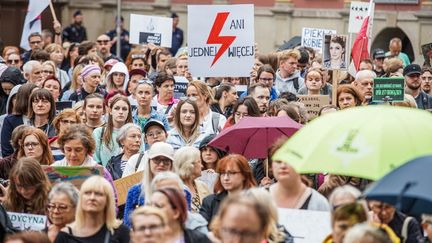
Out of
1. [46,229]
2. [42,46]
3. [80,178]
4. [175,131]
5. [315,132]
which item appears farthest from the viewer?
[42,46]

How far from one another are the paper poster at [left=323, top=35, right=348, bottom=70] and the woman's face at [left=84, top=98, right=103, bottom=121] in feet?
14.8

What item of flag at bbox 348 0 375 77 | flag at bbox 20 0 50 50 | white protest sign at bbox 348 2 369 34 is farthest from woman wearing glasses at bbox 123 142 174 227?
flag at bbox 20 0 50 50

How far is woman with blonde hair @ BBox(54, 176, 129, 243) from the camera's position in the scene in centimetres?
1044

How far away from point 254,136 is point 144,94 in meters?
2.99

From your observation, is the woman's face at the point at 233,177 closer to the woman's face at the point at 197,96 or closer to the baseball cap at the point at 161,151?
the baseball cap at the point at 161,151

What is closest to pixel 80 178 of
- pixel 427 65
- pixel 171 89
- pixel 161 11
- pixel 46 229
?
pixel 46 229

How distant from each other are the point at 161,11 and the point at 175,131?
24.6 m

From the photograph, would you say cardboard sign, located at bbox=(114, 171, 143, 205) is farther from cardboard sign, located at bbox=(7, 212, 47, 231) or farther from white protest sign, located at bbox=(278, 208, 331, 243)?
white protest sign, located at bbox=(278, 208, 331, 243)

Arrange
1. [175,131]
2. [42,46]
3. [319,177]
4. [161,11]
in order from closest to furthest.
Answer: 1. [319,177]
2. [175,131]
3. [42,46]
4. [161,11]

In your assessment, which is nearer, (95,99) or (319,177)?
(319,177)

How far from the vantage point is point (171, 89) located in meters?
18.1

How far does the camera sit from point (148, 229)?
886 centimetres

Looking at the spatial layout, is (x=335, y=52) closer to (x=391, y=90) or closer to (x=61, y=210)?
(x=391, y=90)

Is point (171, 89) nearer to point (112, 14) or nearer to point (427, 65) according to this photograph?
point (427, 65)
